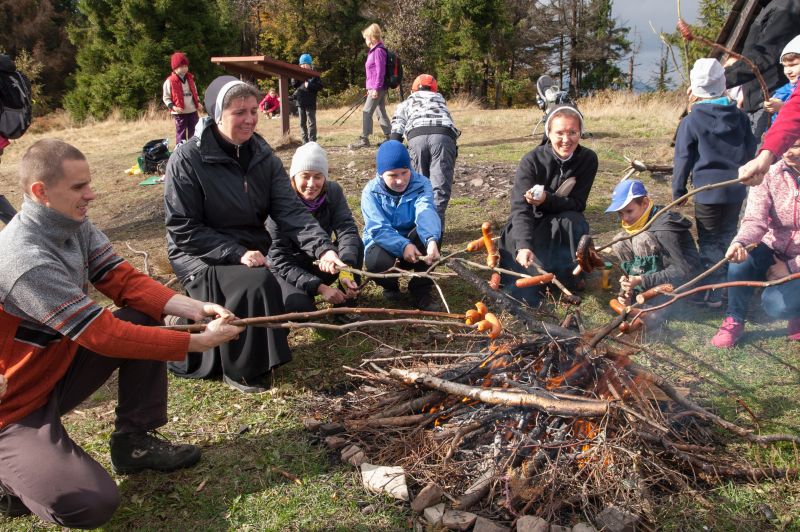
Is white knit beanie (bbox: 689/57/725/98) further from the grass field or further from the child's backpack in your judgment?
the child's backpack

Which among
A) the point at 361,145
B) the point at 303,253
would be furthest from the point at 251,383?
the point at 361,145

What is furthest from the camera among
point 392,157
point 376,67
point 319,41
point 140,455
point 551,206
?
point 319,41

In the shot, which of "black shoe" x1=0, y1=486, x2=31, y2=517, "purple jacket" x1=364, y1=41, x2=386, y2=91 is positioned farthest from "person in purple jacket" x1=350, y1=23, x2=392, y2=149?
"black shoe" x1=0, y1=486, x2=31, y2=517

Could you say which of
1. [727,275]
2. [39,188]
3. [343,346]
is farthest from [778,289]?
[39,188]

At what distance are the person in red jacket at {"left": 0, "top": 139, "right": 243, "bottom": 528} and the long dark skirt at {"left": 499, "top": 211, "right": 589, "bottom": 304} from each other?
2431 mm

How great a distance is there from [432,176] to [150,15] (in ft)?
67.1

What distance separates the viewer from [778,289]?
3.58 meters

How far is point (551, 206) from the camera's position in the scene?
4.25 metres

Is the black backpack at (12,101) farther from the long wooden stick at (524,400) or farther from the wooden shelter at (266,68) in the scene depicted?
the wooden shelter at (266,68)

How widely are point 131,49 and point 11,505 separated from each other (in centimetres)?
2301

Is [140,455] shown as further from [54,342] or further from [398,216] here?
[398,216]

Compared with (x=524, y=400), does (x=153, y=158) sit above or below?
above

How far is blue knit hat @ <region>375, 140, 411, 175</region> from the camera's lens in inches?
163

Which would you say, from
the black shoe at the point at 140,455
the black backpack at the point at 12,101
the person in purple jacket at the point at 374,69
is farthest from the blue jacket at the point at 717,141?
the person in purple jacket at the point at 374,69
